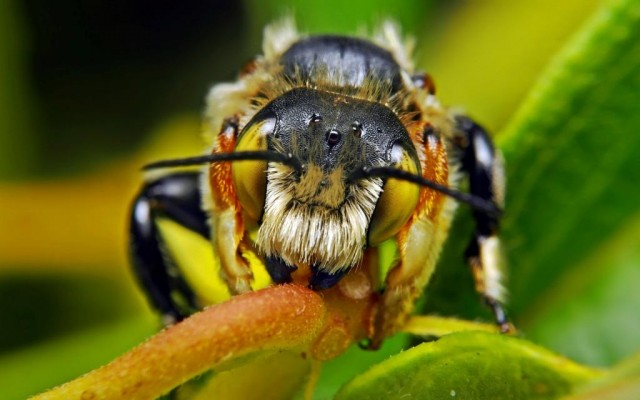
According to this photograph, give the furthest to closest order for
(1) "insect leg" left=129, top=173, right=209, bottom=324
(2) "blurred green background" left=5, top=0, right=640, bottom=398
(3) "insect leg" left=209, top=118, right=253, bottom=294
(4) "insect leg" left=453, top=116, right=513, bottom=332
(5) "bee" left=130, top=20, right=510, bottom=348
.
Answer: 1. (2) "blurred green background" left=5, top=0, right=640, bottom=398
2. (1) "insect leg" left=129, top=173, right=209, bottom=324
3. (4) "insect leg" left=453, top=116, right=513, bottom=332
4. (3) "insect leg" left=209, top=118, right=253, bottom=294
5. (5) "bee" left=130, top=20, right=510, bottom=348

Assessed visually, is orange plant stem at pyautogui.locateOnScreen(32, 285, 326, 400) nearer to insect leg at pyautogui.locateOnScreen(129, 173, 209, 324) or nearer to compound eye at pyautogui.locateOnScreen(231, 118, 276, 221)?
compound eye at pyautogui.locateOnScreen(231, 118, 276, 221)

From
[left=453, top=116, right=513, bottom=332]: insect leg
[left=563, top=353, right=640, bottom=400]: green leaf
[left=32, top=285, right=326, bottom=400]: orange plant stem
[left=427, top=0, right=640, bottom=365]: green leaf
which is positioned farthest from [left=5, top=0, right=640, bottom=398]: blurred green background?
[left=32, top=285, right=326, bottom=400]: orange plant stem

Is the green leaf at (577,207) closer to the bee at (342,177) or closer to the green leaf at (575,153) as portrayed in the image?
the green leaf at (575,153)

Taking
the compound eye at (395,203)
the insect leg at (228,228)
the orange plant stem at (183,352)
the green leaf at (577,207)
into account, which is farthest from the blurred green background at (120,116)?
the orange plant stem at (183,352)

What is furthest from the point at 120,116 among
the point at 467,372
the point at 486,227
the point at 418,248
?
the point at 467,372

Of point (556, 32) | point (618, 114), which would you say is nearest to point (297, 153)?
point (618, 114)

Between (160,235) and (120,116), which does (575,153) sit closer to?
(160,235)
